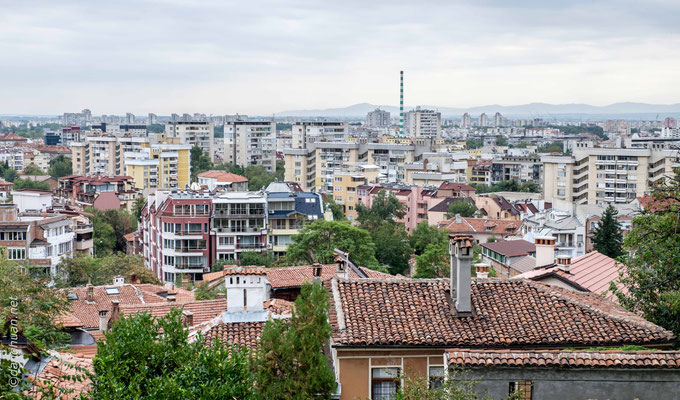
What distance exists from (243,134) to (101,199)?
263ft

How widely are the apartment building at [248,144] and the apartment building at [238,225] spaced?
11495 cm

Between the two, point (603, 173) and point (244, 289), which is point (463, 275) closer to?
point (244, 289)

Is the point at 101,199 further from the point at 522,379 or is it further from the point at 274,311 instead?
the point at 522,379

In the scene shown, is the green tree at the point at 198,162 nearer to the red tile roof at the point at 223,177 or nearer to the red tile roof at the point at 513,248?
the red tile roof at the point at 223,177

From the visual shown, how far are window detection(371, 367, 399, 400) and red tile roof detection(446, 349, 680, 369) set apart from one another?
1815mm

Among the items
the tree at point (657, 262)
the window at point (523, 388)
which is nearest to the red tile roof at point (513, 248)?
the tree at point (657, 262)

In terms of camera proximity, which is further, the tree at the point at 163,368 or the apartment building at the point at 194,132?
the apartment building at the point at 194,132

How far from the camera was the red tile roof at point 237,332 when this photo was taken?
16484mm

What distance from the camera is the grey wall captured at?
40.5ft

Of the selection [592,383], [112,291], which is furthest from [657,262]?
[112,291]

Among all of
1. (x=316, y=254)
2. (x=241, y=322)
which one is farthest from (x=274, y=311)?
(x=316, y=254)

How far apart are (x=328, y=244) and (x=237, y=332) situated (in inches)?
1227

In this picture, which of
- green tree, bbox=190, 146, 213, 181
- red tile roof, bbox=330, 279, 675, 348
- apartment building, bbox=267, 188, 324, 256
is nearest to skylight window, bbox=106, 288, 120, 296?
red tile roof, bbox=330, 279, 675, 348

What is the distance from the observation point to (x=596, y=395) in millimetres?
12422
